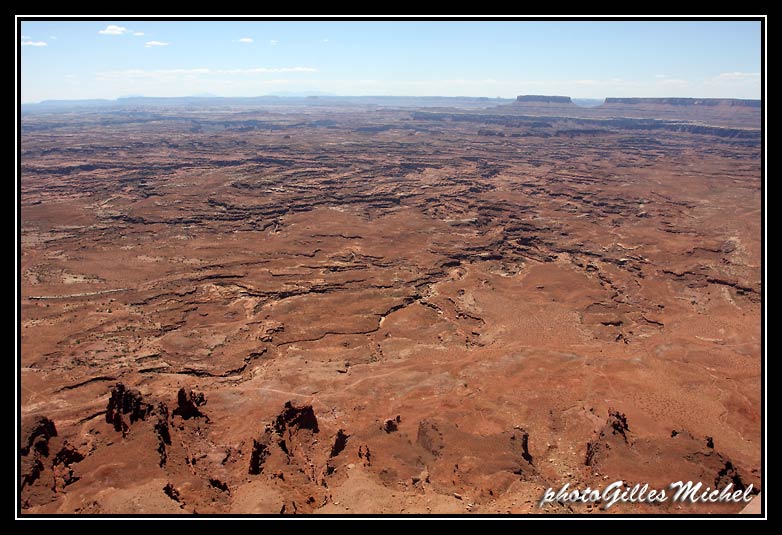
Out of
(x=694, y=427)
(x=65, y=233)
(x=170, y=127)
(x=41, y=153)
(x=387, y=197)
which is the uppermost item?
(x=170, y=127)

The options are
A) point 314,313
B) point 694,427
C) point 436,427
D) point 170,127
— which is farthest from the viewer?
point 170,127

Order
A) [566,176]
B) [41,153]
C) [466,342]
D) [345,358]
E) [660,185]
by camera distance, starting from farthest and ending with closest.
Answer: [41,153], [566,176], [660,185], [466,342], [345,358]

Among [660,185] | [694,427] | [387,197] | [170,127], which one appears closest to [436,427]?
[694,427]

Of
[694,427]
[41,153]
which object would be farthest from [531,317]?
[41,153]

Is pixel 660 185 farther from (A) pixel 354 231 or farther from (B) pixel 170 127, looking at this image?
(B) pixel 170 127

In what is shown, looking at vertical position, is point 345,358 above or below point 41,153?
below

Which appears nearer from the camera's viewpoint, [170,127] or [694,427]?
[694,427]

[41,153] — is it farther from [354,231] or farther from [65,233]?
[354,231]
